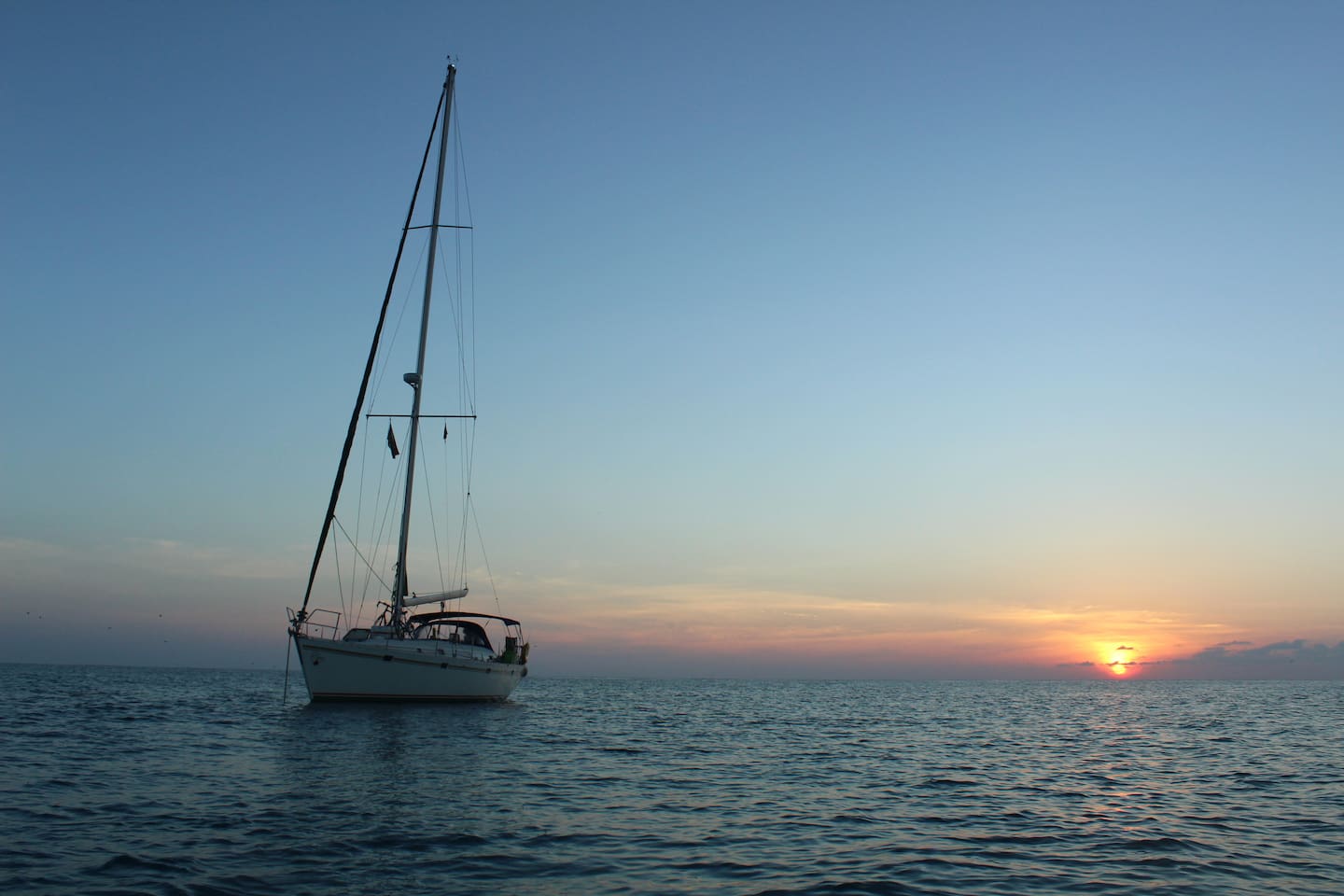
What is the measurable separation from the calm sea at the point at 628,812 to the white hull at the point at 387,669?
3323mm

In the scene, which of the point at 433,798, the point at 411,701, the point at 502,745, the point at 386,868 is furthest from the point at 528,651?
the point at 386,868

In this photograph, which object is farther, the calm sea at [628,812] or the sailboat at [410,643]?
the sailboat at [410,643]

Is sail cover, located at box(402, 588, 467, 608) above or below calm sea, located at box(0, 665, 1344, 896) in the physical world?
above

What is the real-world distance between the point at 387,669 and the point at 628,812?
23630 millimetres

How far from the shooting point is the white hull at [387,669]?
121ft

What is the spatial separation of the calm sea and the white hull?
332 cm

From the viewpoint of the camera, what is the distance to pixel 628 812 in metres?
17.5

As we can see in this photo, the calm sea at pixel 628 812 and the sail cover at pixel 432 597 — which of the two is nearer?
the calm sea at pixel 628 812

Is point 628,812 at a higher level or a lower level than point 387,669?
lower

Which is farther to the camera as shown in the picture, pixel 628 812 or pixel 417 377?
pixel 417 377

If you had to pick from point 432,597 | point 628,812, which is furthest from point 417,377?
point 628,812

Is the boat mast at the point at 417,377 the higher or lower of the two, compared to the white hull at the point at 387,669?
higher

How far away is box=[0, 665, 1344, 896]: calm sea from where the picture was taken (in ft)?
40.4

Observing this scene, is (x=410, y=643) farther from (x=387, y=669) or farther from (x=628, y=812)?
(x=628, y=812)
